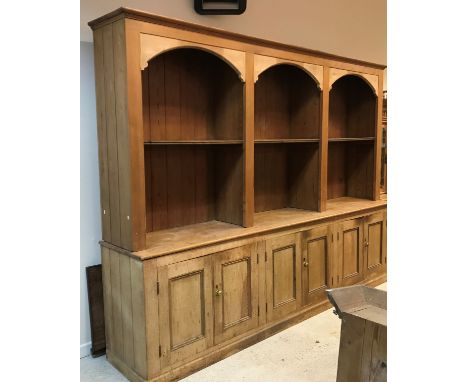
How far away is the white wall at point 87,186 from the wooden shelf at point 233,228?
1.32 feet

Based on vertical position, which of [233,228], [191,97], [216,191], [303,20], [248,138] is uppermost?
[303,20]

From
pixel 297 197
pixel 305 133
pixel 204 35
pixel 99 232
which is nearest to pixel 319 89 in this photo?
pixel 305 133

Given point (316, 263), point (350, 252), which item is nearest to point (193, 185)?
point (316, 263)

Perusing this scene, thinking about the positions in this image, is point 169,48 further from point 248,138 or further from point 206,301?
point 206,301

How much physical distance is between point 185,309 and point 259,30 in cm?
251

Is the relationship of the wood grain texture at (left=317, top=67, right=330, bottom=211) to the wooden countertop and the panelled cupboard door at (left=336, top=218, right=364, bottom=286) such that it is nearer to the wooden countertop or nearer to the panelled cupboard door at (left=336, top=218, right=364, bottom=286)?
the wooden countertop

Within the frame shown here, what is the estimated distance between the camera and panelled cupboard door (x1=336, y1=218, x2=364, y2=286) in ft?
13.2

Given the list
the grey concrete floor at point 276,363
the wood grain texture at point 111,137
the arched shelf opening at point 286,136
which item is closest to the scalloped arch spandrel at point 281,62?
the arched shelf opening at point 286,136

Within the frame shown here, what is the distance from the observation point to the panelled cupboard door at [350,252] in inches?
159

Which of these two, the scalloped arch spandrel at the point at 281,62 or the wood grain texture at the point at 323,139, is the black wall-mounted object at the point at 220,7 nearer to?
the scalloped arch spandrel at the point at 281,62

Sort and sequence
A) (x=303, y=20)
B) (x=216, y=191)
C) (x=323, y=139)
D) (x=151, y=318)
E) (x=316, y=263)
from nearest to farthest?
(x=151, y=318)
(x=216, y=191)
(x=316, y=263)
(x=323, y=139)
(x=303, y=20)

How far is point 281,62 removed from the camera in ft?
11.4

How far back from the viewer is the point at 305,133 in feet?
13.4
